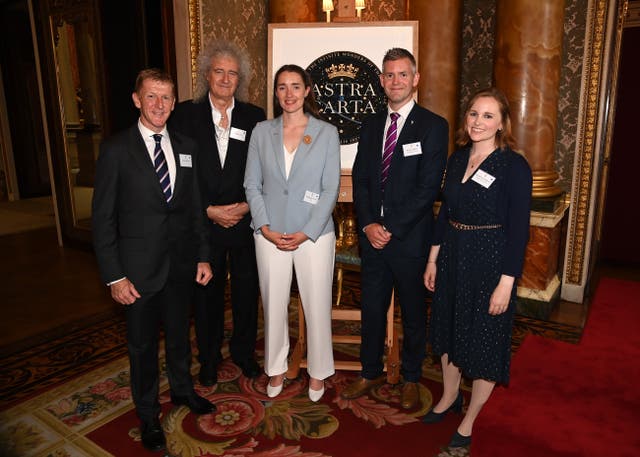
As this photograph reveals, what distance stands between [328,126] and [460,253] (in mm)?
900

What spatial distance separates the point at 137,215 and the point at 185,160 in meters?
0.34

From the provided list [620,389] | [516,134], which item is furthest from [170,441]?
[516,134]

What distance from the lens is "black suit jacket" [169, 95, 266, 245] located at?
8.66 feet

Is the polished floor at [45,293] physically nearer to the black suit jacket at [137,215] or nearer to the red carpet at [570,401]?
the black suit jacket at [137,215]

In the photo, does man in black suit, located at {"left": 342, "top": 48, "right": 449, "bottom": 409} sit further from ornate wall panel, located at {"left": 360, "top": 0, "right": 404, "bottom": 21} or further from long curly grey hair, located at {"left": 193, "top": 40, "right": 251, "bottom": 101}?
ornate wall panel, located at {"left": 360, "top": 0, "right": 404, "bottom": 21}

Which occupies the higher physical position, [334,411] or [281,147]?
[281,147]

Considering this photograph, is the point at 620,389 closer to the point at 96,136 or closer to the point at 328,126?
the point at 328,126

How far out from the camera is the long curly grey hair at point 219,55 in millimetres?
2602

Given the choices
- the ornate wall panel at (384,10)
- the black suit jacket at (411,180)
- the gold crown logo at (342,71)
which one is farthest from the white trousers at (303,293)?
the ornate wall panel at (384,10)

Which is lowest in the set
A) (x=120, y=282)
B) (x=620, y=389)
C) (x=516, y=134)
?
(x=620, y=389)

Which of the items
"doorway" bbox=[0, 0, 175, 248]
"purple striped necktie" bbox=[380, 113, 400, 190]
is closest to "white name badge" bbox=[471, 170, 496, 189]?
"purple striped necktie" bbox=[380, 113, 400, 190]

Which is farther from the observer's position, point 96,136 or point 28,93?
point 28,93

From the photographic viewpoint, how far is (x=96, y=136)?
5.71m

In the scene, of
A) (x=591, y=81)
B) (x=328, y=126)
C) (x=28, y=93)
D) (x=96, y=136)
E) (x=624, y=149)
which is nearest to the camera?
(x=328, y=126)
